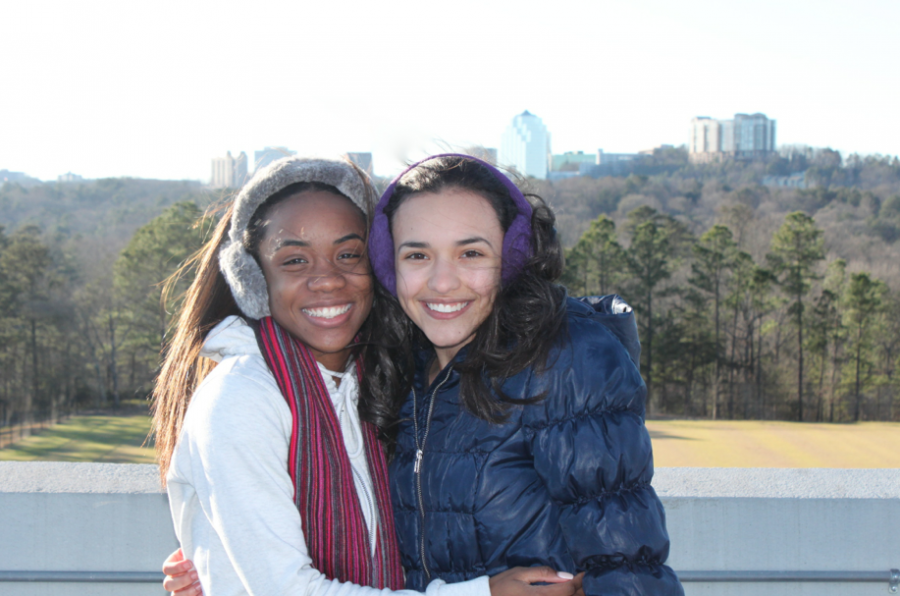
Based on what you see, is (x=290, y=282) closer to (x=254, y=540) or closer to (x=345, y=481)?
(x=345, y=481)

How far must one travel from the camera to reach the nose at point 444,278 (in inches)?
66.9

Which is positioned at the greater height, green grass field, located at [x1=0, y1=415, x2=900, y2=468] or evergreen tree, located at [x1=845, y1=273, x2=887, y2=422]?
evergreen tree, located at [x1=845, y1=273, x2=887, y2=422]

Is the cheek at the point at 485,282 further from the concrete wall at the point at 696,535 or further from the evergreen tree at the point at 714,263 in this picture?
the evergreen tree at the point at 714,263

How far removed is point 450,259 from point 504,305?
6.8 inches

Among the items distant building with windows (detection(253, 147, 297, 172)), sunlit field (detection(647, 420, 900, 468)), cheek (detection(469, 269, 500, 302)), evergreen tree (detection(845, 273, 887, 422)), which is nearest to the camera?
cheek (detection(469, 269, 500, 302))

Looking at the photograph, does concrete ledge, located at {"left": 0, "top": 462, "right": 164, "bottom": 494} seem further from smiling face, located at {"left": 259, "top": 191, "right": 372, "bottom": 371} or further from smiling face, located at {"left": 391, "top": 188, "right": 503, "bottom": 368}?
smiling face, located at {"left": 391, "top": 188, "right": 503, "bottom": 368}

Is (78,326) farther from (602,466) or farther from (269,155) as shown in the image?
(602,466)

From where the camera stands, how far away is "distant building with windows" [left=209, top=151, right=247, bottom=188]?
7.55 ft

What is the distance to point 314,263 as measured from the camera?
74.0 inches

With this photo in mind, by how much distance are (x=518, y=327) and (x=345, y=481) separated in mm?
577

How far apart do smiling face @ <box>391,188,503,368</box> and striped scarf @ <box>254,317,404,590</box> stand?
1.10ft

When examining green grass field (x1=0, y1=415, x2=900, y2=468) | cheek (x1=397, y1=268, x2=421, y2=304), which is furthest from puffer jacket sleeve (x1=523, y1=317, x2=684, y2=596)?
green grass field (x1=0, y1=415, x2=900, y2=468)

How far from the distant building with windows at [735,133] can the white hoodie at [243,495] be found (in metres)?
153

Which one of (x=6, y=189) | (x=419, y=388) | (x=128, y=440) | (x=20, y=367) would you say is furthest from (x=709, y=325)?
(x=6, y=189)
